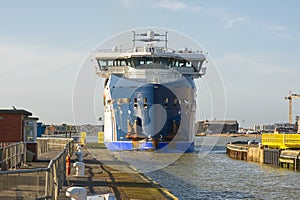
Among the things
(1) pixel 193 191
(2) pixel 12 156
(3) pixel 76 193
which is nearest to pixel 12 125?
(2) pixel 12 156

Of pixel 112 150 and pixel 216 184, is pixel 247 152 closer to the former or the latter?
pixel 112 150

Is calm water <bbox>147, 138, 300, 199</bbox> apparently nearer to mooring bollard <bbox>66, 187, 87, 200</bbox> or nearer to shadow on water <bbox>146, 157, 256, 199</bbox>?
shadow on water <bbox>146, 157, 256, 199</bbox>

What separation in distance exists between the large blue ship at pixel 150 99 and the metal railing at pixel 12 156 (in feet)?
72.3

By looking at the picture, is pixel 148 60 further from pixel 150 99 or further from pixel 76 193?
pixel 76 193

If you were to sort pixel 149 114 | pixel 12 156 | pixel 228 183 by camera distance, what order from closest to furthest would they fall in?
pixel 12 156, pixel 228 183, pixel 149 114

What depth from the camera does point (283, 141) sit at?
47000mm

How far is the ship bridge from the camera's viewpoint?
5709 centimetres

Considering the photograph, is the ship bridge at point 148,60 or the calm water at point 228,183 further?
the ship bridge at point 148,60

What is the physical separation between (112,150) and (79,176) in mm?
31104

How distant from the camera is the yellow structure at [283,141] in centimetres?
4612

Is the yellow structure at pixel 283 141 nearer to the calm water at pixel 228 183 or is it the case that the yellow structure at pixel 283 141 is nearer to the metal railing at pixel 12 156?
the calm water at pixel 228 183

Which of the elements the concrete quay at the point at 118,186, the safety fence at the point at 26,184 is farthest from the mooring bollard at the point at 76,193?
the concrete quay at the point at 118,186

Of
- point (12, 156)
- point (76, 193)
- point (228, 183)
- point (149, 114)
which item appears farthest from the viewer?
point (149, 114)

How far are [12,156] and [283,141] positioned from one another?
92.0 feet
